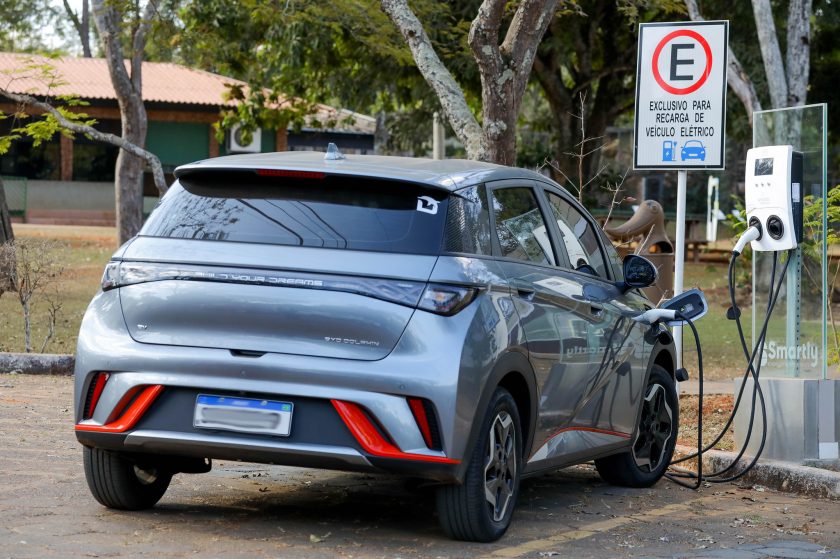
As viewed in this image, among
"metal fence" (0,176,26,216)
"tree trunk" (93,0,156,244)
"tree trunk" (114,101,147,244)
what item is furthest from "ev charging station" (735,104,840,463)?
"metal fence" (0,176,26,216)

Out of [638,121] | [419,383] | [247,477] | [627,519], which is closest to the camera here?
[419,383]

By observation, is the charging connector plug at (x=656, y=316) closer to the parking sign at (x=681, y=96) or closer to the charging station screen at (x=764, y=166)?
the charging station screen at (x=764, y=166)

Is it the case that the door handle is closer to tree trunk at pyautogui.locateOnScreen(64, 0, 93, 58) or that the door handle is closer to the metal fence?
the metal fence

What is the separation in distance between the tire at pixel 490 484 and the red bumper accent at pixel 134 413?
1.24 metres

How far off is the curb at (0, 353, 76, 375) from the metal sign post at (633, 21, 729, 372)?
556cm

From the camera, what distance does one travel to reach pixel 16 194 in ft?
129

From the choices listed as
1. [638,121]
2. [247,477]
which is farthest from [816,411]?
[247,477]

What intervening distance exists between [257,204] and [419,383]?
111 cm

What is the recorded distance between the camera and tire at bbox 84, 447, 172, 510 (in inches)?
242

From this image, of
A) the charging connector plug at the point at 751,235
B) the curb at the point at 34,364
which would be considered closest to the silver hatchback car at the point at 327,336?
the charging connector plug at the point at 751,235

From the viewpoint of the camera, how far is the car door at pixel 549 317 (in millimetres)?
6227

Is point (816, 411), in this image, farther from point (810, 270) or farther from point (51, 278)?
point (51, 278)

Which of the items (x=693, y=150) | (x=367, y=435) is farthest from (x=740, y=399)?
(x=367, y=435)

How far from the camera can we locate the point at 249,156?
6199mm
